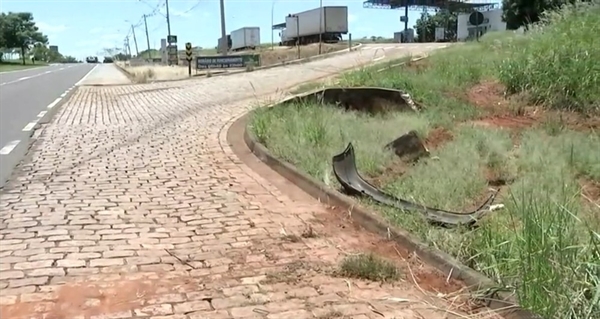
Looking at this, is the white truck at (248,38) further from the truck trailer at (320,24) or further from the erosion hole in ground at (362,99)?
the erosion hole in ground at (362,99)

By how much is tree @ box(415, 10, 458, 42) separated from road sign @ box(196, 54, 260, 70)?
5128 centimetres

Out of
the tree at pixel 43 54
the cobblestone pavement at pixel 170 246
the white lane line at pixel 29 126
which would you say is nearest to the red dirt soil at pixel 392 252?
the cobblestone pavement at pixel 170 246

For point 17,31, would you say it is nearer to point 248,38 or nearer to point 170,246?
point 248,38

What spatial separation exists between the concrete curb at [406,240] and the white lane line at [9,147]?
4.43 metres

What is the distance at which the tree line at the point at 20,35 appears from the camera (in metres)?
101

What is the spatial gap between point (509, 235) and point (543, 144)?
408 cm

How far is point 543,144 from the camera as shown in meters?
7.63

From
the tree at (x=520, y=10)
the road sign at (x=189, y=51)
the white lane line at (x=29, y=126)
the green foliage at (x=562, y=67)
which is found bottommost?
the white lane line at (x=29, y=126)

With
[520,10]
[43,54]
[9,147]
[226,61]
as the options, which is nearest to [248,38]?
[226,61]

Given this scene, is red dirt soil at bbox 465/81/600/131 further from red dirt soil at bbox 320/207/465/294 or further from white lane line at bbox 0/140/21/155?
white lane line at bbox 0/140/21/155

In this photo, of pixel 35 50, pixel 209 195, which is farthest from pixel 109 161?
pixel 35 50

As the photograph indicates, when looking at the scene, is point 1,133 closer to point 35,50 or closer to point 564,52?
point 564,52

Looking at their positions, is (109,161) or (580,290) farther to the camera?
(109,161)

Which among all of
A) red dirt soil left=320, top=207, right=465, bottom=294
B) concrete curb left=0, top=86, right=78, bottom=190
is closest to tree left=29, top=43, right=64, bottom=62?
concrete curb left=0, top=86, right=78, bottom=190
